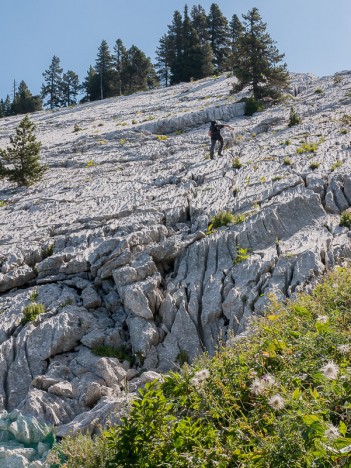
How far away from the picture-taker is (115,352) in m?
11.0

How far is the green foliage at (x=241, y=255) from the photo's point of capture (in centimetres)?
1258

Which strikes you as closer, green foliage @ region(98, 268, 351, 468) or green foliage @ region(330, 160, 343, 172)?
green foliage @ region(98, 268, 351, 468)

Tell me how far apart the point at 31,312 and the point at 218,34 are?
6644cm

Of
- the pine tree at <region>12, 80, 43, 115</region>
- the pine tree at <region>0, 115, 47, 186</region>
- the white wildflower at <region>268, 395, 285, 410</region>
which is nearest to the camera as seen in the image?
the white wildflower at <region>268, 395, 285, 410</region>

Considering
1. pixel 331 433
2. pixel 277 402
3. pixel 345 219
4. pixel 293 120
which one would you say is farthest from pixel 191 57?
pixel 331 433

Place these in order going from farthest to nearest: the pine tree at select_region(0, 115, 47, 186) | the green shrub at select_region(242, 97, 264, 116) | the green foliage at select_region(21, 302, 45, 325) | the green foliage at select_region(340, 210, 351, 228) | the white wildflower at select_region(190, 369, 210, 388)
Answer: the green shrub at select_region(242, 97, 264, 116) < the pine tree at select_region(0, 115, 47, 186) < the green foliage at select_region(340, 210, 351, 228) < the green foliage at select_region(21, 302, 45, 325) < the white wildflower at select_region(190, 369, 210, 388)

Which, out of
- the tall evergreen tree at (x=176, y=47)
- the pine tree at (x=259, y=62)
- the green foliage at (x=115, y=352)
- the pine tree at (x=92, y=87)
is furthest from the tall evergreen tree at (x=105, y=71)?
the green foliage at (x=115, y=352)

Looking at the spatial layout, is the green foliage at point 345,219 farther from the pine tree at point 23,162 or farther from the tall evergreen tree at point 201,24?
the tall evergreen tree at point 201,24

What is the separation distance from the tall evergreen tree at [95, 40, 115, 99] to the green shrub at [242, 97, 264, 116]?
139 ft

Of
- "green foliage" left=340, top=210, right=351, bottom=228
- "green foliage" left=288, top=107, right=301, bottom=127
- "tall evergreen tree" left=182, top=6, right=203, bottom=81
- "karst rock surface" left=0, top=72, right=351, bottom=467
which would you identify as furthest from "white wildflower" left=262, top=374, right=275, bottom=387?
"tall evergreen tree" left=182, top=6, right=203, bottom=81

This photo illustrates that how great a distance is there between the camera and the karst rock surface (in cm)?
1020

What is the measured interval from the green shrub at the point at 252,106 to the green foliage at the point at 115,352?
914 inches

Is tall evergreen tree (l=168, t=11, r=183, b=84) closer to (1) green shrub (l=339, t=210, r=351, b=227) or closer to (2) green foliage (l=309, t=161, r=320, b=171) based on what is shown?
(2) green foliage (l=309, t=161, r=320, b=171)

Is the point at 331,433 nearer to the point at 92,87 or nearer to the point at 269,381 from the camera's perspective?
the point at 269,381
